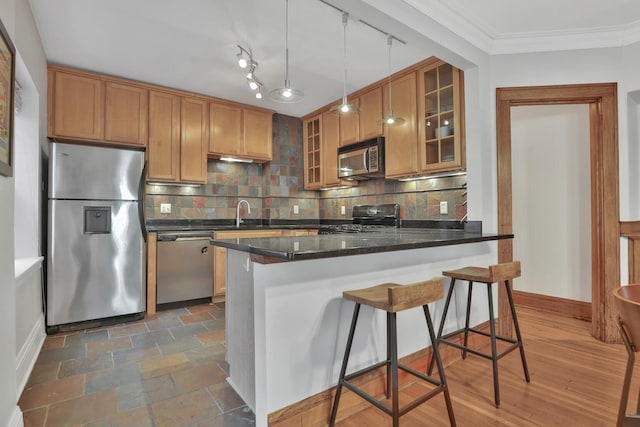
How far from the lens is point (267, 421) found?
58.1 inches

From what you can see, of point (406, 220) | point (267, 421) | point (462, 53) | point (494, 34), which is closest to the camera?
point (267, 421)

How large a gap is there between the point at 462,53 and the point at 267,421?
2686 millimetres

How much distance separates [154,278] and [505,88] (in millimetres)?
3746

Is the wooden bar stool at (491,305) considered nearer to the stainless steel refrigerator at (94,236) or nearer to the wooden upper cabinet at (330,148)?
the wooden upper cabinet at (330,148)

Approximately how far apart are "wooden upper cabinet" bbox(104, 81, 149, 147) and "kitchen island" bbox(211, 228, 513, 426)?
2.44m

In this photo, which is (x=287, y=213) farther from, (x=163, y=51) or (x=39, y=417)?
(x=39, y=417)

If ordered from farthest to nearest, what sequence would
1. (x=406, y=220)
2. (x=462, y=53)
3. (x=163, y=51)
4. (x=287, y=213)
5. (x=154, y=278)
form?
(x=287, y=213), (x=406, y=220), (x=154, y=278), (x=163, y=51), (x=462, y=53)

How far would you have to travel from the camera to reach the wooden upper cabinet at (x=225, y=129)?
4.10m

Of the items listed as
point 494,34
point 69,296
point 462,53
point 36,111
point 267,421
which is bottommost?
point 267,421

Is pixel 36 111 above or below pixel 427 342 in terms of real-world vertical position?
above

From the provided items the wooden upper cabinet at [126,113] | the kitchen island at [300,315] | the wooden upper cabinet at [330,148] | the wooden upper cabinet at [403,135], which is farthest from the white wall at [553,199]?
the wooden upper cabinet at [126,113]

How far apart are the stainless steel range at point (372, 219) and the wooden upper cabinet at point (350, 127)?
84 centimetres

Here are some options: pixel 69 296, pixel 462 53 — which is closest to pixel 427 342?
pixel 462 53

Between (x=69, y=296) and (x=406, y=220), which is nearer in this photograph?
(x=69, y=296)
